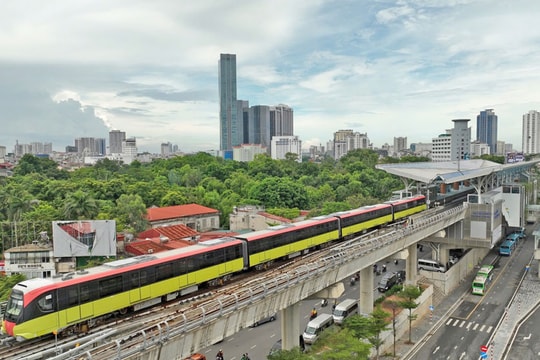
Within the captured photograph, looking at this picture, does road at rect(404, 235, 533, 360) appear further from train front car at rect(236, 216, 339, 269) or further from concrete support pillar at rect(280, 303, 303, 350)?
train front car at rect(236, 216, 339, 269)

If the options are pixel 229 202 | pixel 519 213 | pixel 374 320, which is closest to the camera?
pixel 374 320

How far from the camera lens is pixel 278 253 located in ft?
97.3

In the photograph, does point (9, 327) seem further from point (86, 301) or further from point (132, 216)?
point (132, 216)

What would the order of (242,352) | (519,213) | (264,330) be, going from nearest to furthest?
(242,352) → (264,330) → (519,213)

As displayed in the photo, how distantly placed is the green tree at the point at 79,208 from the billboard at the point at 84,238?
8545mm

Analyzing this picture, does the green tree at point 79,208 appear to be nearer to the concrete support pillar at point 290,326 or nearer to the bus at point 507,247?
the concrete support pillar at point 290,326

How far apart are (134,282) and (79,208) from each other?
3607cm

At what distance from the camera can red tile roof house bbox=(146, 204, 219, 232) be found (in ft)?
193

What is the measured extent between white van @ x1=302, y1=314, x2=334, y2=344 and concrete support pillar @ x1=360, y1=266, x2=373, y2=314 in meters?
3.04

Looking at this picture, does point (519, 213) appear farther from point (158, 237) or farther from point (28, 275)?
point (28, 275)

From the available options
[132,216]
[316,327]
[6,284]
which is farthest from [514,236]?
[6,284]

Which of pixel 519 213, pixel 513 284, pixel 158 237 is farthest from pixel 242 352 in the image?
pixel 519 213

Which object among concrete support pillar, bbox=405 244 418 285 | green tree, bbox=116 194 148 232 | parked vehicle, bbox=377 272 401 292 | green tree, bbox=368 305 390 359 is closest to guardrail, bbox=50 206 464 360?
green tree, bbox=368 305 390 359

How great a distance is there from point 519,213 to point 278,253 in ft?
158
